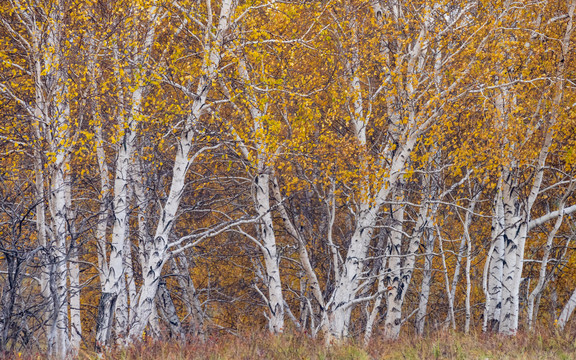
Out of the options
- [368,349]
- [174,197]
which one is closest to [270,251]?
[174,197]

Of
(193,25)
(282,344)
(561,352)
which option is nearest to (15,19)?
(193,25)

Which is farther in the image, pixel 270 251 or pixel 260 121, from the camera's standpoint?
pixel 270 251

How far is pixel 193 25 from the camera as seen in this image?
1215 centimetres

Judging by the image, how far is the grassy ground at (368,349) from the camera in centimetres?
729

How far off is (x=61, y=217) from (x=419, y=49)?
6.47 meters

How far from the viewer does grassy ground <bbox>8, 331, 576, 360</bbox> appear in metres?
7.29

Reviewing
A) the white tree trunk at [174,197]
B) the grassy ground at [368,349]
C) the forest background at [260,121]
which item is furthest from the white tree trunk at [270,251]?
the grassy ground at [368,349]

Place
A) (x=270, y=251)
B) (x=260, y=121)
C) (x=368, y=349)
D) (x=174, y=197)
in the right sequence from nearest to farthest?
1. (x=368, y=349)
2. (x=174, y=197)
3. (x=260, y=121)
4. (x=270, y=251)

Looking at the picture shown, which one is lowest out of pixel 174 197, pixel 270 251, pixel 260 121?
pixel 270 251

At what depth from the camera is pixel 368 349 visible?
799cm

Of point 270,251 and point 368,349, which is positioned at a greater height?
point 270,251

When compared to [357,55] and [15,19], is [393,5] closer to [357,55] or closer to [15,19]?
[357,55]

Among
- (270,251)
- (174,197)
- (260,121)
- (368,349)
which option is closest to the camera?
(368,349)

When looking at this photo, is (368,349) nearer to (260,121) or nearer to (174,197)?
(174,197)
